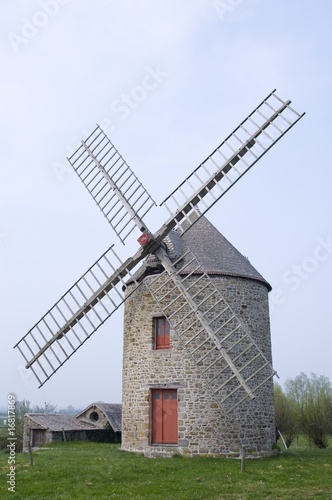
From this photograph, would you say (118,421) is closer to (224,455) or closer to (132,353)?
(132,353)

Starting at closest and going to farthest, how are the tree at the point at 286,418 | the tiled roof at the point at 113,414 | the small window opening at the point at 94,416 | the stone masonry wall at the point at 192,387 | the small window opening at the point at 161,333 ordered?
the stone masonry wall at the point at 192,387
the small window opening at the point at 161,333
the tiled roof at the point at 113,414
the small window opening at the point at 94,416
the tree at the point at 286,418

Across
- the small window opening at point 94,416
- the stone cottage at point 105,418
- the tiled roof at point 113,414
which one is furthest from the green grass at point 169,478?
the small window opening at point 94,416

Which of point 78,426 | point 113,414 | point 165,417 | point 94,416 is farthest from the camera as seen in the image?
point 94,416

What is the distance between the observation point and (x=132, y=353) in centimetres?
1694

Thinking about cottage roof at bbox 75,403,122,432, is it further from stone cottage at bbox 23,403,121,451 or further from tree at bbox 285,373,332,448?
tree at bbox 285,373,332,448

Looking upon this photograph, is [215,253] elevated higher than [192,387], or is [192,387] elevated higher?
A: [215,253]

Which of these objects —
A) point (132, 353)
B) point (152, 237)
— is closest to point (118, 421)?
point (132, 353)

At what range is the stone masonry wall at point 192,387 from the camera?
50.0ft

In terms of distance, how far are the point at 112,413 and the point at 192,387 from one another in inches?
405

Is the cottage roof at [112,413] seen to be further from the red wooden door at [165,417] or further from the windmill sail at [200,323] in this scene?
the windmill sail at [200,323]

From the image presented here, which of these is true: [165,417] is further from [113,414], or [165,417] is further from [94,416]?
[94,416]

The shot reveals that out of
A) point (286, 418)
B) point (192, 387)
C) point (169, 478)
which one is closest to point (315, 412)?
point (286, 418)

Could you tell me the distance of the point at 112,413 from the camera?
24.5 m

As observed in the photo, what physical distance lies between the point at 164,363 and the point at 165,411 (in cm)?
148
